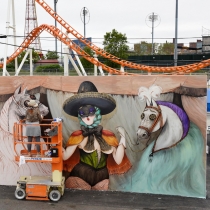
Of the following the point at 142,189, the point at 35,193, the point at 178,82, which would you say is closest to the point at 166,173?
the point at 142,189

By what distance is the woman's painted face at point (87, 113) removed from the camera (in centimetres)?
766

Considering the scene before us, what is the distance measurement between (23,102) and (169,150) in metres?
4.03

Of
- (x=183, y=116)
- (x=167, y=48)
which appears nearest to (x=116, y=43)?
(x=183, y=116)

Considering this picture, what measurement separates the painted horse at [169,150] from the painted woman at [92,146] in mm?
612

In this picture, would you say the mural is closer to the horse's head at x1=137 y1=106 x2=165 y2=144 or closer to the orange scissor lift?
the horse's head at x1=137 y1=106 x2=165 y2=144

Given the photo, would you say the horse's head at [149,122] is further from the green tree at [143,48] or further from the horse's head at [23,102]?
the green tree at [143,48]

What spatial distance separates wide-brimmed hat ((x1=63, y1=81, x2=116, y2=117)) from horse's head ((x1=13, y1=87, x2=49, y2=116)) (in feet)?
2.79

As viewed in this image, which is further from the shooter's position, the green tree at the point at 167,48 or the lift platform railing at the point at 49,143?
the green tree at the point at 167,48

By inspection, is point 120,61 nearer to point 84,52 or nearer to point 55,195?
point 84,52

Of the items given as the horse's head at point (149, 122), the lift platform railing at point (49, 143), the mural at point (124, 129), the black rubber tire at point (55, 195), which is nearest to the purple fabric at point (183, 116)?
the mural at point (124, 129)

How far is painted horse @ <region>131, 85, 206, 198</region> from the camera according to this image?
736 cm

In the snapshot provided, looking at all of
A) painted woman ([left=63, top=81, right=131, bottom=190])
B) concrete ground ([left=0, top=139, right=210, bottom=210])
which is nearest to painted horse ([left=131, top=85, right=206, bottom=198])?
concrete ground ([left=0, top=139, right=210, bottom=210])

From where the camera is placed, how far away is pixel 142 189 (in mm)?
7699

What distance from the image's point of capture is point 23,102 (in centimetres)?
799
